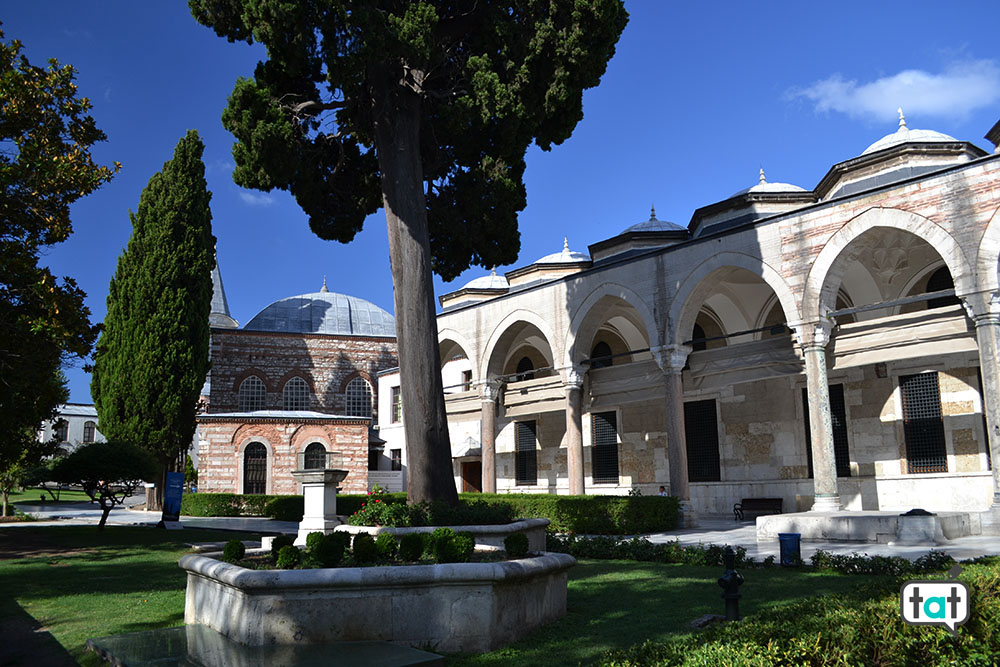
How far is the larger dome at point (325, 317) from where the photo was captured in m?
39.5

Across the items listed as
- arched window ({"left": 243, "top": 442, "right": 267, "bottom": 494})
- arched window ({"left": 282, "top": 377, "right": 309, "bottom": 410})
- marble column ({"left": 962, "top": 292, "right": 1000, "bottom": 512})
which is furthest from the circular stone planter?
arched window ({"left": 282, "top": 377, "right": 309, "bottom": 410})

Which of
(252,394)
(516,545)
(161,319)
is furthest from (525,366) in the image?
(516,545)

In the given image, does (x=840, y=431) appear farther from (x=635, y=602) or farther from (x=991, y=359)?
(x=635, y=602)

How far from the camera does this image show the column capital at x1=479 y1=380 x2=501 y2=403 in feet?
70.9

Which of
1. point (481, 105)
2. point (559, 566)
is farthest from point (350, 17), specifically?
point (559, 566)

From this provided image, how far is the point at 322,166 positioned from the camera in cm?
1356

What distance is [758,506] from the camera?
18609 millimetres

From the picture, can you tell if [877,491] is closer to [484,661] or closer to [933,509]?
[933,509]

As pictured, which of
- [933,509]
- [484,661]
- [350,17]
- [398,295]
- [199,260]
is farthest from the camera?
[199,260]

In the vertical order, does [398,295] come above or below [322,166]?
below

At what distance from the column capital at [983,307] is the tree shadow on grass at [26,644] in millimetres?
14015

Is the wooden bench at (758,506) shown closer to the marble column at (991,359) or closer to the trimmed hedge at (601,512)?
the trimmed hedge at (601,512)

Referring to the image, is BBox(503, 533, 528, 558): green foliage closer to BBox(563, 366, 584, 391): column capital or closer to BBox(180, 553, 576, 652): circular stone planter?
BBox(180, 553, 576, 652): circular stone planter

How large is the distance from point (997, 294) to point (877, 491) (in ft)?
19.5
